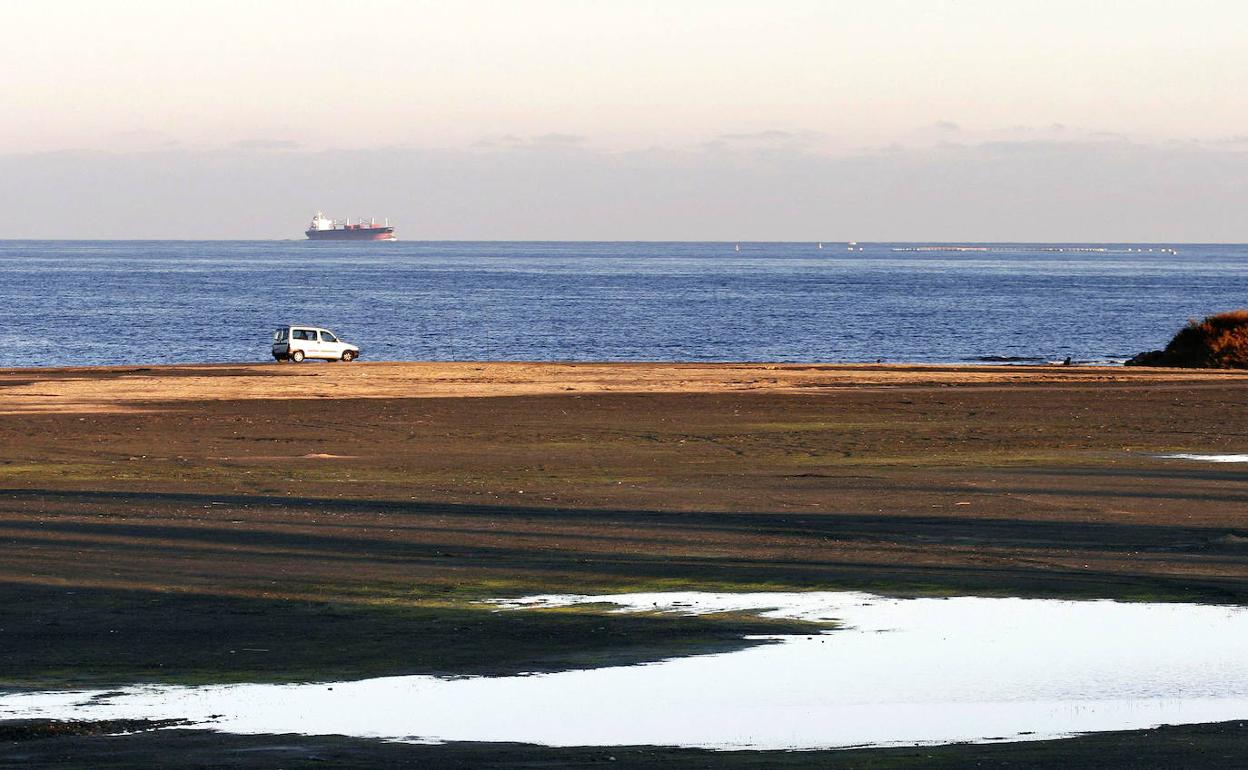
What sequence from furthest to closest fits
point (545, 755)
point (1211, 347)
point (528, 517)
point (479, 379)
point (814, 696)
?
1. point (1211, 347)
2. point (479, 379)
3. point (528, 517)
4. point (814, 696)
5. point (545, 755)

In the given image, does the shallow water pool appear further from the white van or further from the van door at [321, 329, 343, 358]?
the van door at [321, 329, 343, 358]

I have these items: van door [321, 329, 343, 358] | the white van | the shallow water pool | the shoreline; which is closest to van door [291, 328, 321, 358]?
the white van

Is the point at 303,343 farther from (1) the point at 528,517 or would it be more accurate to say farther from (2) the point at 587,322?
(2) the point at 587,322

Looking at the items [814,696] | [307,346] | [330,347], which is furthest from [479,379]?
[814,696]

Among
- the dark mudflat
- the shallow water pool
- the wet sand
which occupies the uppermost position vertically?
the dark mudflat

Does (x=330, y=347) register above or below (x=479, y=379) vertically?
below

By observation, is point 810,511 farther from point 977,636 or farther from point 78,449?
point 78,449
